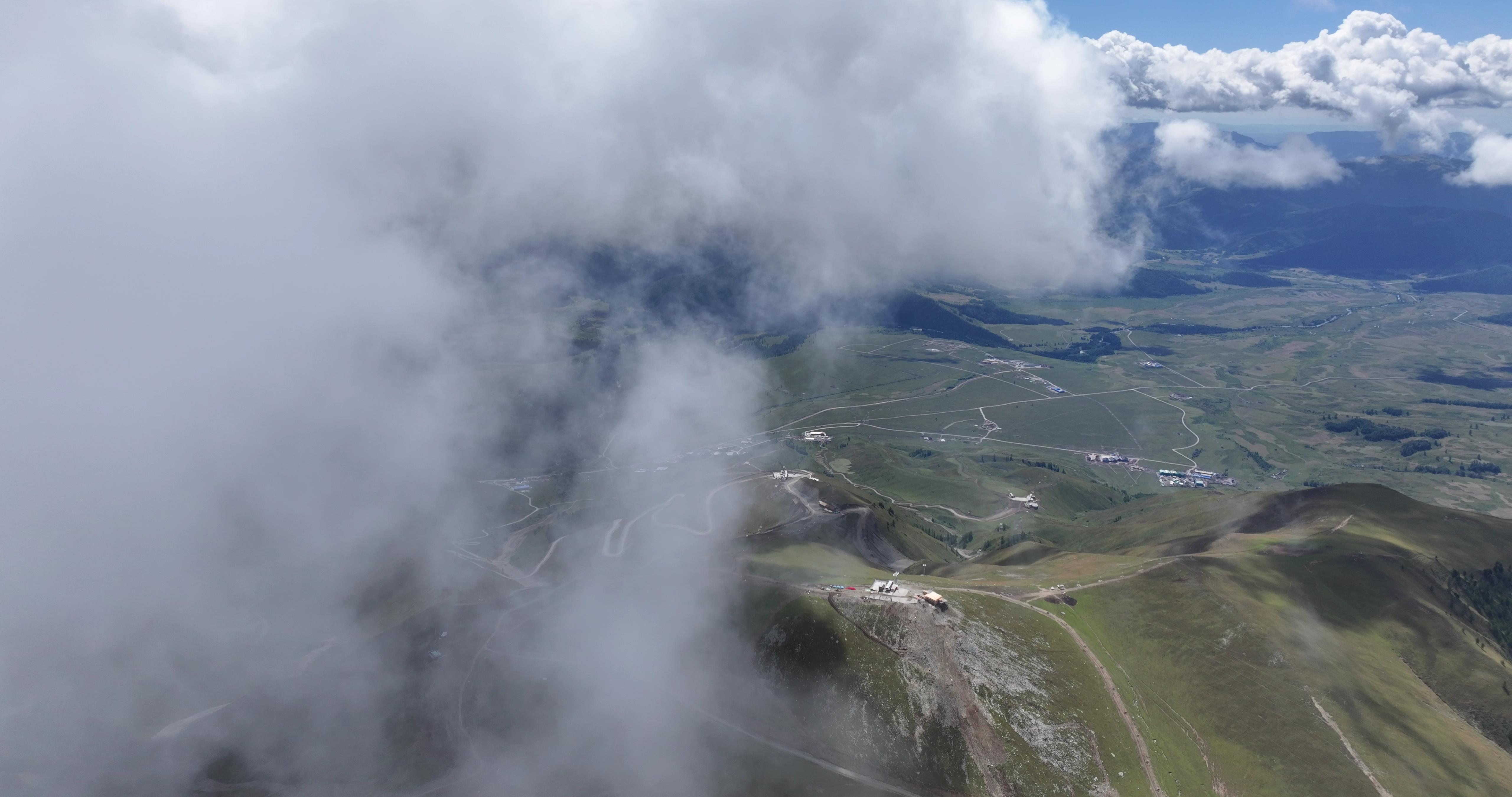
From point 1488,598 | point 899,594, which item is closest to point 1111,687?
point 899,594

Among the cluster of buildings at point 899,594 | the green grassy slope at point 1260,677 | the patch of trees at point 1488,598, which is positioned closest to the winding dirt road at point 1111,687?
the green grassy slope at point 1260,677

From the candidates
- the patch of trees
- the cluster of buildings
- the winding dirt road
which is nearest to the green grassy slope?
the winding dirt road

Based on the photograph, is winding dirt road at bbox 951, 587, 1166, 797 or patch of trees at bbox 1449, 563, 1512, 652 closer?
winding dirt road at bbox 951, 587, 1166, 797

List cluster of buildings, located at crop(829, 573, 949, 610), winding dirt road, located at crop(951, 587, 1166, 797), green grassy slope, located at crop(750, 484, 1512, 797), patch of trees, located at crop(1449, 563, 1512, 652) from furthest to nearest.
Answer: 1. patch of trees, located at crop(1449, 563, 1512, 652)
2. cluster of buildings, located at crop(829, 573, 949, 610)
3. winding dirt road, located at crop(951, 587, 1166, 797)
4. green grassy slope, located at crop(750, 484, 1512, 797)

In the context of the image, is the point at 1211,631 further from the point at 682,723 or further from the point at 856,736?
the point at 682,723

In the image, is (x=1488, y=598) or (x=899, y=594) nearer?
(x=899, y=594)

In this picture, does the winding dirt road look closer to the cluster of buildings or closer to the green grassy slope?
the green grassy slope

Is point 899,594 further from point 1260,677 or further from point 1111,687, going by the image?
point 1260,677

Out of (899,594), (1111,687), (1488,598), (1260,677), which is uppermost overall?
(899,594)
